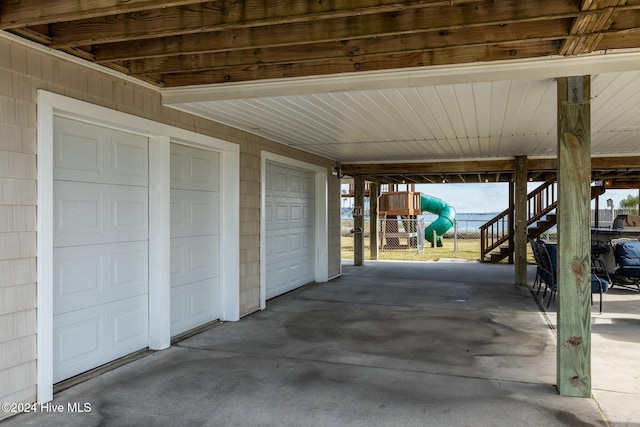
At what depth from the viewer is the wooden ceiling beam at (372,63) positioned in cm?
338

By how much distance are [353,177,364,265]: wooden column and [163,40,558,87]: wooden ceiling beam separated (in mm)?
7567

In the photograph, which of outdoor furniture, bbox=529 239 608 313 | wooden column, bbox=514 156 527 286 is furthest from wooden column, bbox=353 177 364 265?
outdoor furniture, bbox=529 239 608 313

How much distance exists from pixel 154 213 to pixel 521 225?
6728 mm

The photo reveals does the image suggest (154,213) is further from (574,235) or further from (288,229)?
(574,235)

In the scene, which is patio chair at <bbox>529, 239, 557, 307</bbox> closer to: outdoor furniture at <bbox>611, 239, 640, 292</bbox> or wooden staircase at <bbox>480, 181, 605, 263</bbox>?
outdoor furniture at <bbox>611, 239, 640, 292</bbox>

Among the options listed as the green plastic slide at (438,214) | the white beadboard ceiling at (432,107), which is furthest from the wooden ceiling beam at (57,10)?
the green plastic slide at (438,214)

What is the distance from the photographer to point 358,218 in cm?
1145

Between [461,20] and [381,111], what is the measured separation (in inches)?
75.2

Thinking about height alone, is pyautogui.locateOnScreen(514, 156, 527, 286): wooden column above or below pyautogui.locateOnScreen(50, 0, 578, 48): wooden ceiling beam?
below

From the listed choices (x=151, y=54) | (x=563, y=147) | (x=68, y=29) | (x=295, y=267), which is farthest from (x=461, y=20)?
(x=295, y=267)

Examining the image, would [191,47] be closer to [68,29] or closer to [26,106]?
[68,29]

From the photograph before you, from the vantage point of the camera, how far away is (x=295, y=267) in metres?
8.14

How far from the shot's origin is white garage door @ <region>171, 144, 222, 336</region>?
4918 mm

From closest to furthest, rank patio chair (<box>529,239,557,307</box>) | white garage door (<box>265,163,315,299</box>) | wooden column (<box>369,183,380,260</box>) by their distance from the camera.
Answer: patio chair (<box>529,239,557,307</box>) < white garage door (<box>265,163,315,299</box>) < wooden column (<box>369,183,380,260</box>)
